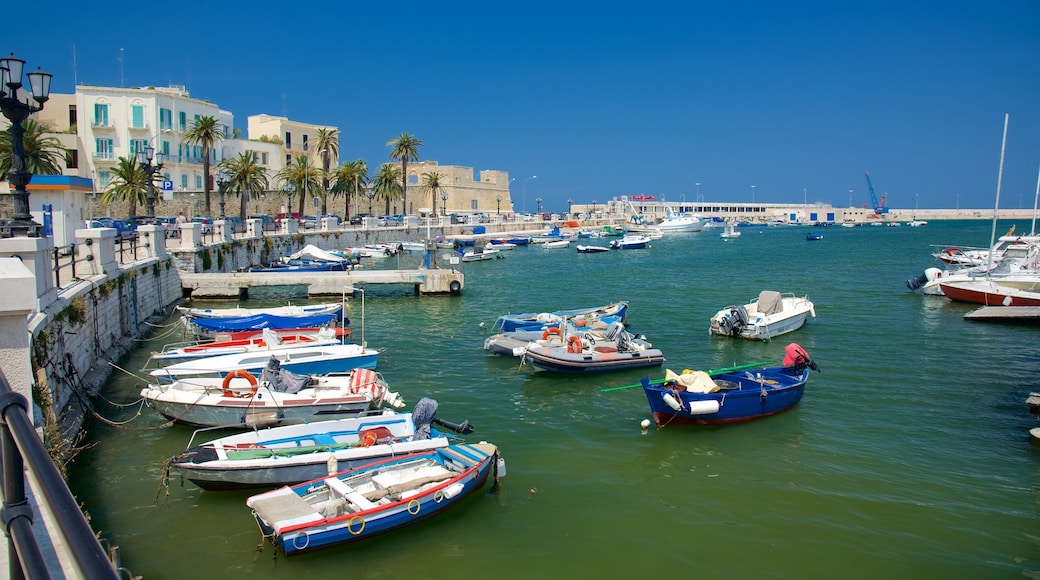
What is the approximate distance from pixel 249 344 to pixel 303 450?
9.65 m

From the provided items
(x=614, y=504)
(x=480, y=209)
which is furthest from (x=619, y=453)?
(x=480, y=209)

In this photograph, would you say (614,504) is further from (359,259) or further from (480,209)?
(480,209)

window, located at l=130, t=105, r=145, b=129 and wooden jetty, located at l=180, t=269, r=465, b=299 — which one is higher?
window, located at l=130, t=105, r=145, b=129

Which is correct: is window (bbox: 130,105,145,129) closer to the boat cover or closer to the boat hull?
the boat cover

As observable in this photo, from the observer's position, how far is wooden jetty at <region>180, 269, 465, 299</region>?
35844mm

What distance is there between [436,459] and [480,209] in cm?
11569

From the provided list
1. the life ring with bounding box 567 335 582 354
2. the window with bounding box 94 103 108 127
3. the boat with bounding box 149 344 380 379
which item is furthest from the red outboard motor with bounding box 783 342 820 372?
the window with bounding box 94 103 108 127

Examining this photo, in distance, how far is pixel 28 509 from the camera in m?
2.41

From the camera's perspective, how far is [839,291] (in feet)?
149

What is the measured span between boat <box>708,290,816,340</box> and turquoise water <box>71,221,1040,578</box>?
3.32ft

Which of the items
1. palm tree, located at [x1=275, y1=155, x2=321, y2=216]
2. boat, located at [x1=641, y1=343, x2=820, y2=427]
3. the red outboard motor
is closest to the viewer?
boat, located at [x1=641, y1=343, x2=820, y2=427]

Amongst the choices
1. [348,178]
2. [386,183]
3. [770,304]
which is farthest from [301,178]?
[770,304]

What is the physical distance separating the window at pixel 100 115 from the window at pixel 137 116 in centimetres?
209

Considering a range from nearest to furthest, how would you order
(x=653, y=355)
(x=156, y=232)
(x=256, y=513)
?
1. (x=256, y=513)
2. (x=653, y=355)
3. (x=156, y=232)
